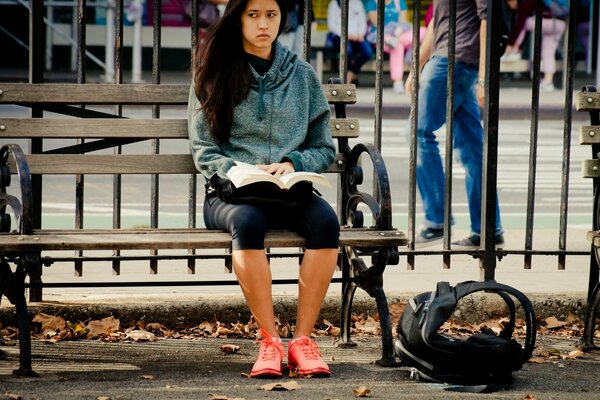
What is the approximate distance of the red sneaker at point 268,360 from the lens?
4914 mm

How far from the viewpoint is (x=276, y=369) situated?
4926mm

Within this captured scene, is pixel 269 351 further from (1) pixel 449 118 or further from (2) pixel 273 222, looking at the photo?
(1) pixel 449 118

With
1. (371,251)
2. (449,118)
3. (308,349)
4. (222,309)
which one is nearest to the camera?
(308,349)

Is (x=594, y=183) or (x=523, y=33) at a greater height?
(x=523, y=33)

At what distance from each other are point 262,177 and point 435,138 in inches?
115

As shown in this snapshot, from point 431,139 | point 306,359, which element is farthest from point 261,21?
point 431,139

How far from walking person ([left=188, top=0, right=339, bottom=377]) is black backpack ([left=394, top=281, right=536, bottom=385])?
0.38 m

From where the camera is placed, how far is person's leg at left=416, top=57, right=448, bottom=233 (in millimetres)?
7586

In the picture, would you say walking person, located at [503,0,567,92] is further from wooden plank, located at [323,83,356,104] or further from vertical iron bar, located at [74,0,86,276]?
vertical iron bar, located at [74,0,86,276]

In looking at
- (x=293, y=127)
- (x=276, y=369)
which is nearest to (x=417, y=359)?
(x=276, y=369)

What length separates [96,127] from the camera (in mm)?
5555

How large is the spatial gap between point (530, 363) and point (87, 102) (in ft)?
7.35

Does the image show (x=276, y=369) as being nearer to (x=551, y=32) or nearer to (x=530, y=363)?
(x=530, y=363)

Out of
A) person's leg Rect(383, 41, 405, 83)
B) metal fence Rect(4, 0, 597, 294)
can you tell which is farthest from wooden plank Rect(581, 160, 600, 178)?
person's leg Rect(383, 41, 405, 83)
